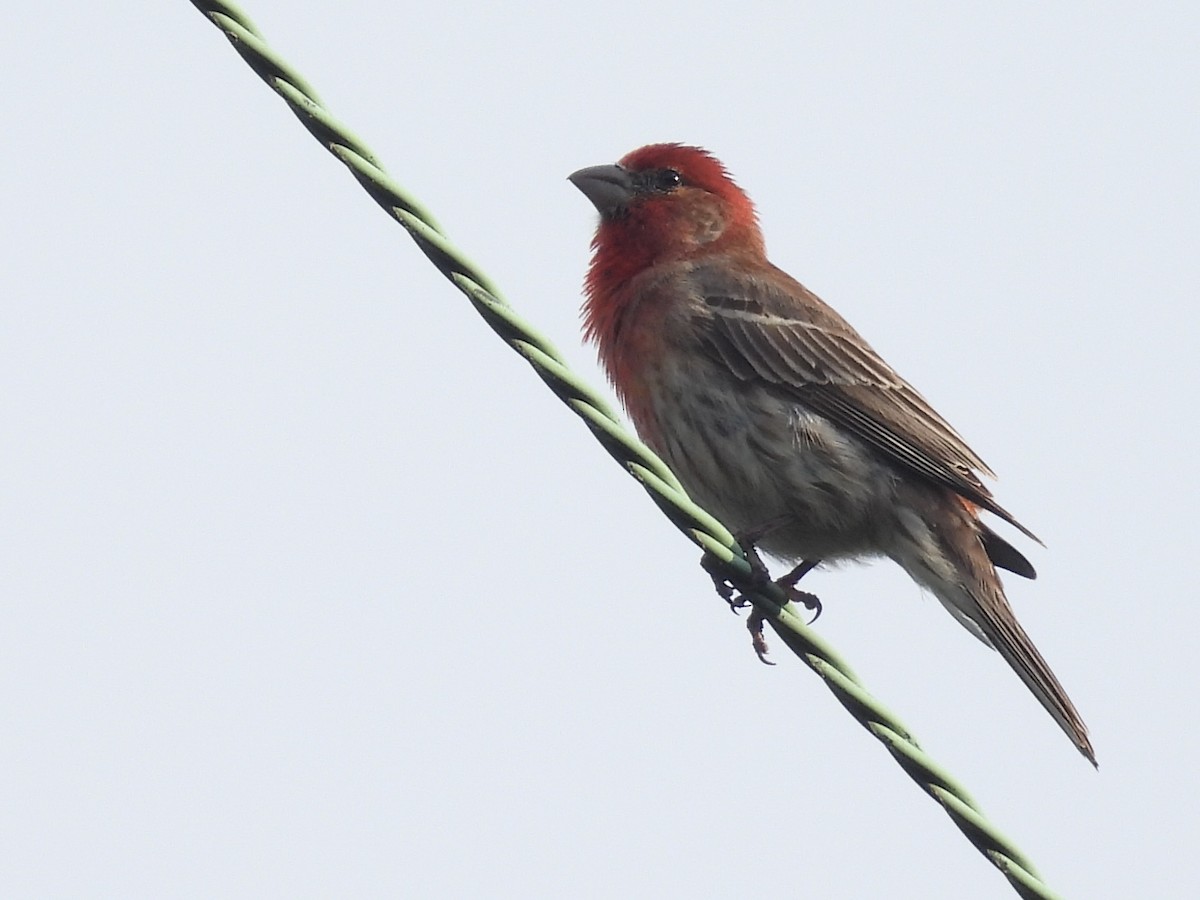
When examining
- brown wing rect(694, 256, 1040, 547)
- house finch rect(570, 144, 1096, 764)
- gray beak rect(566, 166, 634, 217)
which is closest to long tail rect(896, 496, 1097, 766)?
house finch rect(570, 144, 1096, 764)

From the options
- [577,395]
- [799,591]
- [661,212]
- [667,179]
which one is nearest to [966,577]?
[799,591]

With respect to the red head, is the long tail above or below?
below

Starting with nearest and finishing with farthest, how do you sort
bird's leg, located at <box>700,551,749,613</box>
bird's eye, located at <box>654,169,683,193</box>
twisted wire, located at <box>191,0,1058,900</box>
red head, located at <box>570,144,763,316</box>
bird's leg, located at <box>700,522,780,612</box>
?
twisted wire, located at <box>191,0,1058,900</box>, bird's leg, located at <box>700,522,780,612</box>, bird's leg, located at <box>700,551,749,613</box>, red head, located at <box>570,144,763,316</box>, bird's eye, located at <box>654,169,683,193</box>

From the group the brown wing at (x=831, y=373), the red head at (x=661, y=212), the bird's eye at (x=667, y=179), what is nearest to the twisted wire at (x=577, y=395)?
the brown wing at (x=831, y=373)

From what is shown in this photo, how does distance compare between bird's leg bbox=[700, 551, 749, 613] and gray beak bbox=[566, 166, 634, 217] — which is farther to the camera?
gray beak bbox=[566, 166, 634, 217]

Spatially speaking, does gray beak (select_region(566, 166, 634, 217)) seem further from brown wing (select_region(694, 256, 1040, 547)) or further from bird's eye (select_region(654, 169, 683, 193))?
brown wing (select_region(694, 256, 1040, 547))

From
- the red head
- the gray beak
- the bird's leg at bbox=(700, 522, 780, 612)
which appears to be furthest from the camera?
the gray beak

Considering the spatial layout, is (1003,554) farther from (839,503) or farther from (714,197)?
(714,197)

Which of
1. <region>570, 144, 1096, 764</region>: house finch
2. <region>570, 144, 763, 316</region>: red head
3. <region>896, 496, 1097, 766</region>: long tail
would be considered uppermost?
<region>570, 144, 763, 316</region>: red head

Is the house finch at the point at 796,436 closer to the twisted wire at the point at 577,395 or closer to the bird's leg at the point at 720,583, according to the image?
the bird's leg at the point at 720,583
